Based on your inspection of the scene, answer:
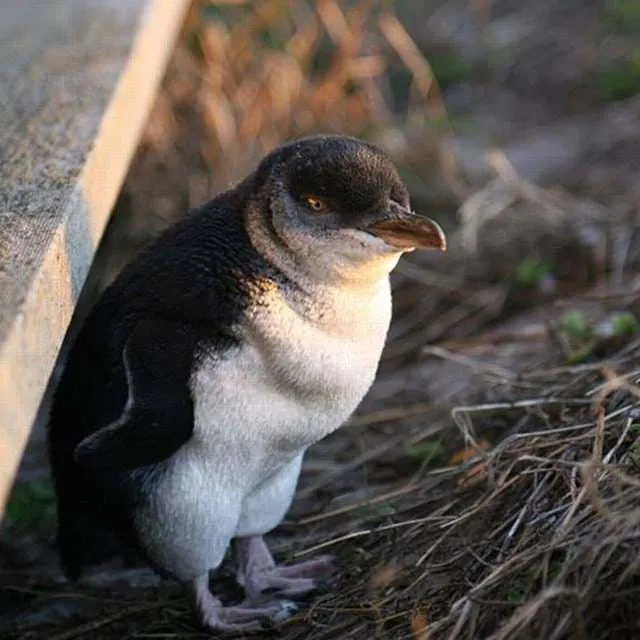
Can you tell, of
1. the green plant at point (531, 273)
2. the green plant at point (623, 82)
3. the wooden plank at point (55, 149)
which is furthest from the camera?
the green plant at point (623, 82)

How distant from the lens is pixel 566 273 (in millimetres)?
4793

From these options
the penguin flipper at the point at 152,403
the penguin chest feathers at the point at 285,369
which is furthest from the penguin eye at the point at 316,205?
the penguin flipper at the point at 152,403

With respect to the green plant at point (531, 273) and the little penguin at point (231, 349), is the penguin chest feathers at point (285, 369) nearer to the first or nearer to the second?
the little penguin at point (231, 349)

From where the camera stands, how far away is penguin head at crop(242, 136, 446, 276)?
271 cm

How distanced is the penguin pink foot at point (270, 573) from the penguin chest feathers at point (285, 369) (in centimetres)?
37

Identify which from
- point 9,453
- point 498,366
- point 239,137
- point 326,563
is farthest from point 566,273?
point 9,453

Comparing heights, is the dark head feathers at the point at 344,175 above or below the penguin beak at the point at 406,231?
above

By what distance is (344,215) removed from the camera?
8.95 ft

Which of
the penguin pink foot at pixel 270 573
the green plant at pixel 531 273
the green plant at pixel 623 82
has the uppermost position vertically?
the penguin pink foot at pixel 270 573

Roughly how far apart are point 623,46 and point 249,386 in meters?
4.72

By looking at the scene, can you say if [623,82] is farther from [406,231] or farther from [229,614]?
[229,614]

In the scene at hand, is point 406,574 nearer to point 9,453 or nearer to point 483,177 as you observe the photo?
point 9,453

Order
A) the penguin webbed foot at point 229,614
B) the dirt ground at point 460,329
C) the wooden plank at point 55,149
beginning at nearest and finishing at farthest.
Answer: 1. the wooden plank at point 55,149
2. the dirt ground at point 460,329
3. the penguin webbed foot at point 229,614

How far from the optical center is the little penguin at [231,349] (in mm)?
2701
